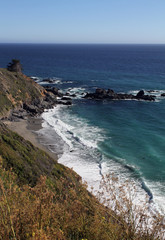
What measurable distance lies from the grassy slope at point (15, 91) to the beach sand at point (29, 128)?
11.9ft

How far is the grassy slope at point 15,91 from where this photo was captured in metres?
42.1

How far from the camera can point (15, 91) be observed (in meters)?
47.2

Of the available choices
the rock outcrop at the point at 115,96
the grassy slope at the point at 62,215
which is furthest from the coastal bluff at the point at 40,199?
the rock outcrop at the point at 115,96

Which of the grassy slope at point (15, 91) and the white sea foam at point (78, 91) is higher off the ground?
the grassy slope at point (15, 91)

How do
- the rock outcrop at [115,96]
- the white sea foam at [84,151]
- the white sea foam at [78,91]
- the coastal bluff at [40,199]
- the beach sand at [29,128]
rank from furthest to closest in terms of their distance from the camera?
the white sea foam at [78,91], the rock outcrop at [115,96], the beach sand at [29,128], the white sea foam at [84,151], the coastal bluff at [40,199]

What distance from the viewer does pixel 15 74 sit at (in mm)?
54125

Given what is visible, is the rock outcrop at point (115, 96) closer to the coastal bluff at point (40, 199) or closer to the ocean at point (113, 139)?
the ocean at point (113, 139)

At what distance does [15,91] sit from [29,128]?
45.7ft

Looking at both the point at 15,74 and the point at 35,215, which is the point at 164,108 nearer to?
the point at 15,74

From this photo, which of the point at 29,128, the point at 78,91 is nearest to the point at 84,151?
the point at 29,128

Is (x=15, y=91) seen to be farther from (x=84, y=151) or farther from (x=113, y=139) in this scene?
(x=113, y=139)

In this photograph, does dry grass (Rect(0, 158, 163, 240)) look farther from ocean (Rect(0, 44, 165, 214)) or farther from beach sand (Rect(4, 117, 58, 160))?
beach sand (Rect(4, 117, 58, 160))

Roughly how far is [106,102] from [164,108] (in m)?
13.8

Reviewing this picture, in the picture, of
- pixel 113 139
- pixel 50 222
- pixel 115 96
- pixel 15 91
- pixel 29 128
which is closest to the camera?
pixel 50 222
